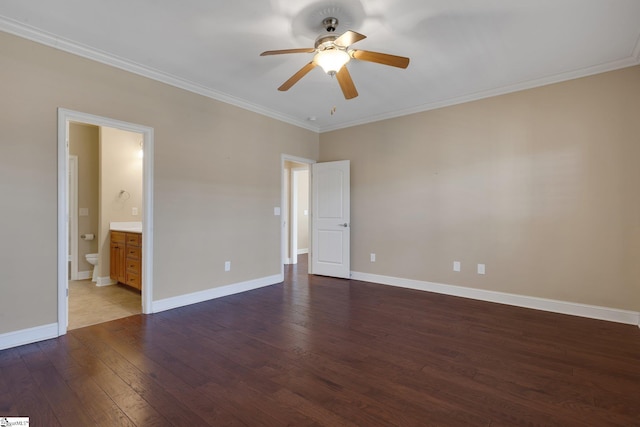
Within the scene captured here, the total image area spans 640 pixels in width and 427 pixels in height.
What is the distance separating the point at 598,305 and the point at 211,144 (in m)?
4.89

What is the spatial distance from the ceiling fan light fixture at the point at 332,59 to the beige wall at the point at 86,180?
185 inches

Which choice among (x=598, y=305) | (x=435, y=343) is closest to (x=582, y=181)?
(x=598, y=305)

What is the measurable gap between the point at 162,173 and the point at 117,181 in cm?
198

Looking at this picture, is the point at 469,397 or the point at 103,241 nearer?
the point at 469,397

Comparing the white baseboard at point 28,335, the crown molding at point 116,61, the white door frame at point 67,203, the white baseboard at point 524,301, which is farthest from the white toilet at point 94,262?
the white baseboard at point 524,301

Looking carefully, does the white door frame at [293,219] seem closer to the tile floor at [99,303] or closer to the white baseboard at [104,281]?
the tile floor at [99,303]

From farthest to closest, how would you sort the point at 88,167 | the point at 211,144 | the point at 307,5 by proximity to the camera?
1. the point at 88,167
2. the point at 211,144
3. the point at 307,5

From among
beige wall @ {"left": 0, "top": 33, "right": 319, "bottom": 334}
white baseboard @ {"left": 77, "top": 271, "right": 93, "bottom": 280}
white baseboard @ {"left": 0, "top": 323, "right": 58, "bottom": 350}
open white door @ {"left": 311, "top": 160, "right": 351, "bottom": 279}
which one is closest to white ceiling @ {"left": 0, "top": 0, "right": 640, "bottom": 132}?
beige wall @ {"left": 0, "top": 33, "right": 319, "bottom": 334}

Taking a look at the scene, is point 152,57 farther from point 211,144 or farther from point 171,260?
point 171,260

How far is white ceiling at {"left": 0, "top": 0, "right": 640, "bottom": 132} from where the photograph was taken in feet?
7.64

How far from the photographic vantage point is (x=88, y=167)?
17.0 feet

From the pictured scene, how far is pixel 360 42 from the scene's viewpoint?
2.82 m

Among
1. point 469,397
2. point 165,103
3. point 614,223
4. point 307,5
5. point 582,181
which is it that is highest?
point 307,5

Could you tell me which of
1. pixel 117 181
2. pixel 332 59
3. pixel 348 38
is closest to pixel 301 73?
pixel 332 59
